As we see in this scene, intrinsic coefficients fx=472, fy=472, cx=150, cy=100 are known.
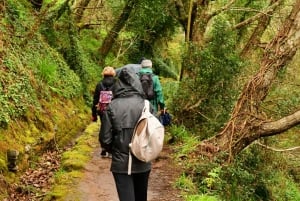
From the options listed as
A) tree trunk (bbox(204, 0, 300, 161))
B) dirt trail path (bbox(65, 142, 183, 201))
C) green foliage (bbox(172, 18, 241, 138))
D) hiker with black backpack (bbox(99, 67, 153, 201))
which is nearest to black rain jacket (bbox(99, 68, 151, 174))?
hiker with black backpack (bbox(99, 67, 153, 201))

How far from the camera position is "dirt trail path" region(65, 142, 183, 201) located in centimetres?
795

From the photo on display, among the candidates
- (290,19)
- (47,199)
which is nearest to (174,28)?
(290,19)

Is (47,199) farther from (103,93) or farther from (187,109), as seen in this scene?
(187,109)

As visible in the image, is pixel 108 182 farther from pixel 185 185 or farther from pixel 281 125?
pixel 281 125

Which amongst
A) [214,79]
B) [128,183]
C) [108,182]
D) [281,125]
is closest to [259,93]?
[281,125]

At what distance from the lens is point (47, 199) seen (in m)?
7.67

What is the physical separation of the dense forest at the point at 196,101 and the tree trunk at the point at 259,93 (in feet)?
0.07

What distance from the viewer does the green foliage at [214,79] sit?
12805 mm

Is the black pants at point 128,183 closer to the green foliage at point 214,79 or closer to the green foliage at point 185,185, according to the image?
the green foliage at point 185,185

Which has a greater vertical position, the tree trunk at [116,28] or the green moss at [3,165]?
the tree trunk at [116,28]

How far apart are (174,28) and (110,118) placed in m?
21.0

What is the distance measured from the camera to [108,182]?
874 cm

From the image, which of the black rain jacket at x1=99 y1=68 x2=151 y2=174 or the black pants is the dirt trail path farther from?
the black rain jacket at x1=99 y1=68 x2=151 y2=174

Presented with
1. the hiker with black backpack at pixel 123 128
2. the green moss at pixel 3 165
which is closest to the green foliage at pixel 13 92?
the green moss at pixel 3 165
